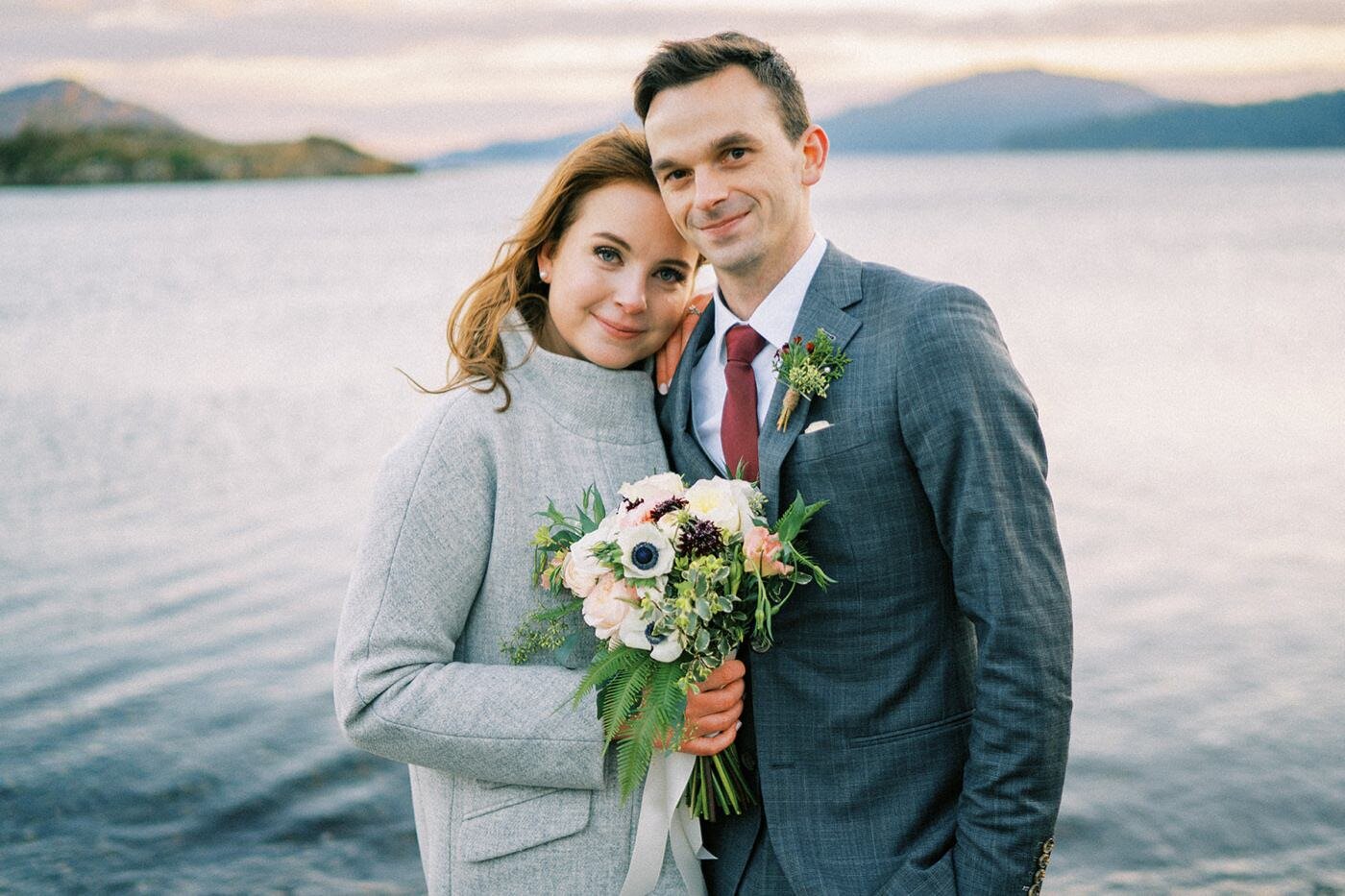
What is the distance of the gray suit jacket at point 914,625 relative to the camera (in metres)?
2.72

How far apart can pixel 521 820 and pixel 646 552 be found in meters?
0.96

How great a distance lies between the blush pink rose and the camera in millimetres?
2613

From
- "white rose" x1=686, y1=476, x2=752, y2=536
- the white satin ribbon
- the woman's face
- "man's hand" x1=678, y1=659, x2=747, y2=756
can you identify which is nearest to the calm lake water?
the white satin ribbon

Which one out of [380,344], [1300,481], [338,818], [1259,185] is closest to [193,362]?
[380,344]

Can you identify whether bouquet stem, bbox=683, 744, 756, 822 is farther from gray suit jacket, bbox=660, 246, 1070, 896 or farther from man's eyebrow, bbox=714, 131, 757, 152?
man's eyebrow, bbox=714, 131, 757, 152

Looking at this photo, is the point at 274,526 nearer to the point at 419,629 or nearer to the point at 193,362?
the point at 419,629

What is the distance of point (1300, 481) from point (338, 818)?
32.0 ft

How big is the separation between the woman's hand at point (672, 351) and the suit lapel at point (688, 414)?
47 mm

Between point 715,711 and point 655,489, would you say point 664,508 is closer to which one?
point 655,489

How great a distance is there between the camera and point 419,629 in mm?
3016

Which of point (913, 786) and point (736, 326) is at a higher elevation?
point (736, 326)

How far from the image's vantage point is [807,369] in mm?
2906

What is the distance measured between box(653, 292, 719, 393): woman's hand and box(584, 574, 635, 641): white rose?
989 mm

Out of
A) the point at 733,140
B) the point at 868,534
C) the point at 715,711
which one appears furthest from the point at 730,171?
the point at 715,711
